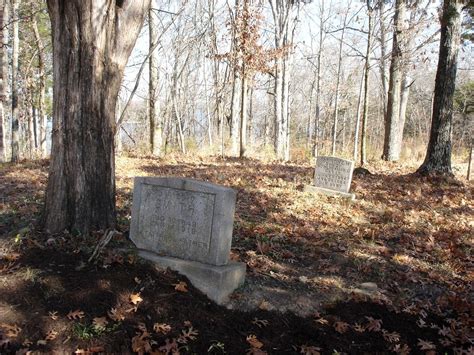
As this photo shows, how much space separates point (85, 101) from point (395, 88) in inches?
507

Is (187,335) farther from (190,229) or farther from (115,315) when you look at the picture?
(190,229)

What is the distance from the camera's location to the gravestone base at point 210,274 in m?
4.07

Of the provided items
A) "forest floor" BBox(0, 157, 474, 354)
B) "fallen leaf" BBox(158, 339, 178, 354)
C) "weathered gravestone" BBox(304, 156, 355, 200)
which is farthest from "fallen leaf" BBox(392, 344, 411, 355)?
"weathered gravestone" BBox(304, 156, 355, 200)

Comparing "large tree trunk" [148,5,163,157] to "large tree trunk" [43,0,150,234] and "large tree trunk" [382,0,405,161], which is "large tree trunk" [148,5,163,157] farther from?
"large tree trunk" [43,0,150,234]

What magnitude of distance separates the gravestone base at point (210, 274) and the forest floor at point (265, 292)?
8 centimetres

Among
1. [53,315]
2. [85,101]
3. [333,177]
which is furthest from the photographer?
[333,177]

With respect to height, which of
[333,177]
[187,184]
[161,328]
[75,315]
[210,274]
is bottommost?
[161,328]

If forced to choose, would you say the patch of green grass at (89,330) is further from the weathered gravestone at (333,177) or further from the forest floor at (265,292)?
the weathered gravestone at (333,177)

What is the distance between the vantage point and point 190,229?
4.36 metres

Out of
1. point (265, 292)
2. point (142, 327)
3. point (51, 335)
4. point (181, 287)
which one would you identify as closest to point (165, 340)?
point (142, 327)

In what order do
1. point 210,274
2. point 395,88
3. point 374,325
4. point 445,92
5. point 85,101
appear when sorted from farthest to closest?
point 395,88, point 445,92, point 85,101, point 210,274, point 374,325

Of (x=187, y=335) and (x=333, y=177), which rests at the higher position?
(x=333, y=177)

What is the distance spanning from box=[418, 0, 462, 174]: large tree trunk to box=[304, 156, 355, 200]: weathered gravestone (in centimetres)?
265

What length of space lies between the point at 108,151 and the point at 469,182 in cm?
969
